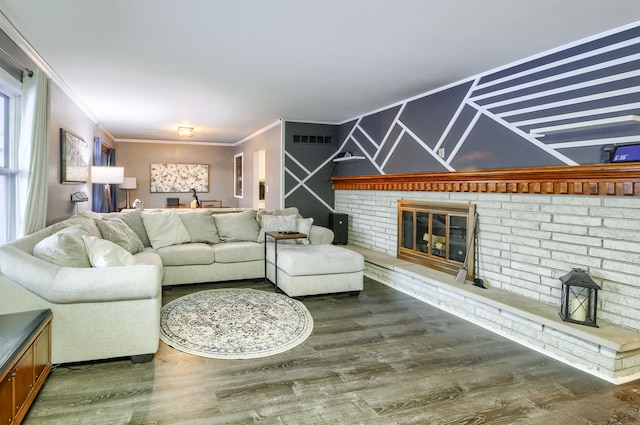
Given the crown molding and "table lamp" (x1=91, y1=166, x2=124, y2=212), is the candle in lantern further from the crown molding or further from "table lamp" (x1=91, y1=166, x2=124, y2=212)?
"table lamp" (x1=91, y1=166, x2=124, y2=212)

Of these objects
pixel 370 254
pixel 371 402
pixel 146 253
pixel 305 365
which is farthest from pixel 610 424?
pixel 146 253

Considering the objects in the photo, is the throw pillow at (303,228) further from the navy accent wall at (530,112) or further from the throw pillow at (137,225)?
the throw pillow at (137,225)

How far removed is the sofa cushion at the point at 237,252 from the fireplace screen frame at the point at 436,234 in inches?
76.2

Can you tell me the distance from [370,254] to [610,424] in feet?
12.1

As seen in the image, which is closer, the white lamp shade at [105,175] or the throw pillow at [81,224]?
the throw pillow at [81,224]

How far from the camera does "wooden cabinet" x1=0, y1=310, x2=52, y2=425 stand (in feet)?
5.91

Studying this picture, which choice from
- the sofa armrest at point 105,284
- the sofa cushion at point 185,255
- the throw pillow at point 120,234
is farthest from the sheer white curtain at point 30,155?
the sofa cushion at point 185,255

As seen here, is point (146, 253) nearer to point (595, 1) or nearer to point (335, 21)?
point (335, 21)

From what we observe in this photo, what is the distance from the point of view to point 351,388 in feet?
8.00

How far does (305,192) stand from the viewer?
6984 mm

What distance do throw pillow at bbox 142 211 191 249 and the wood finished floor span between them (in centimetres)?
230

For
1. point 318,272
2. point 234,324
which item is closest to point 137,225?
point 234,324

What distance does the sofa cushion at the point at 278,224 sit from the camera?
17.4 ft

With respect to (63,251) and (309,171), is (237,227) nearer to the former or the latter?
(309,171)
